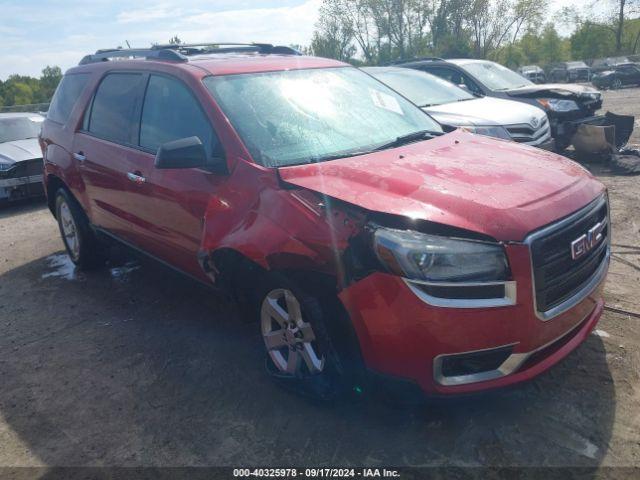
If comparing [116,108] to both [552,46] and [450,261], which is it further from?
[552,46]

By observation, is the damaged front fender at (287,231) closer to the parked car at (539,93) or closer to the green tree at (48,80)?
the parked car at (539,93)

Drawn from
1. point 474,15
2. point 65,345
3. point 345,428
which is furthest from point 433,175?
point 474,15

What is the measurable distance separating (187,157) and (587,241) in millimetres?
2139

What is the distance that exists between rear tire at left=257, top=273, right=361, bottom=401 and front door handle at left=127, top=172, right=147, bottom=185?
54.9 inches

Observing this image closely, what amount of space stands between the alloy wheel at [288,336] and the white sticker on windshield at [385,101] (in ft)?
5.61

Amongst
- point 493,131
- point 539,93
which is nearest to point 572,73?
point 539,93

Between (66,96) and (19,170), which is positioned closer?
(66,96)

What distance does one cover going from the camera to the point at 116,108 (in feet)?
14.3

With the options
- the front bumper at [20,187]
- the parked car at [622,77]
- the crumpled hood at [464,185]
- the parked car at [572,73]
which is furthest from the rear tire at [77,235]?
the parked car at [572,73]

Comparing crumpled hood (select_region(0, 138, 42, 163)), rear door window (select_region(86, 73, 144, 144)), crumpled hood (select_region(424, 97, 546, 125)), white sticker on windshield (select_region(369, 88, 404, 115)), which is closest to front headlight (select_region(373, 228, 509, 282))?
white sticker on windshield (select_region(369, 88, 404, 115))

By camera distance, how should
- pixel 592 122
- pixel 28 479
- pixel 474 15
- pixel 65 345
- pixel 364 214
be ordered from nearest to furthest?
pixel 364 214
pixel 28 479
pixel 65 345
pixel 592 122
pixel 474 15

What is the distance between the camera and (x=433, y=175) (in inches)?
110

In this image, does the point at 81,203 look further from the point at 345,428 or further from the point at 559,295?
the point at 559,295

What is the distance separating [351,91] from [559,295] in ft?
6.95
